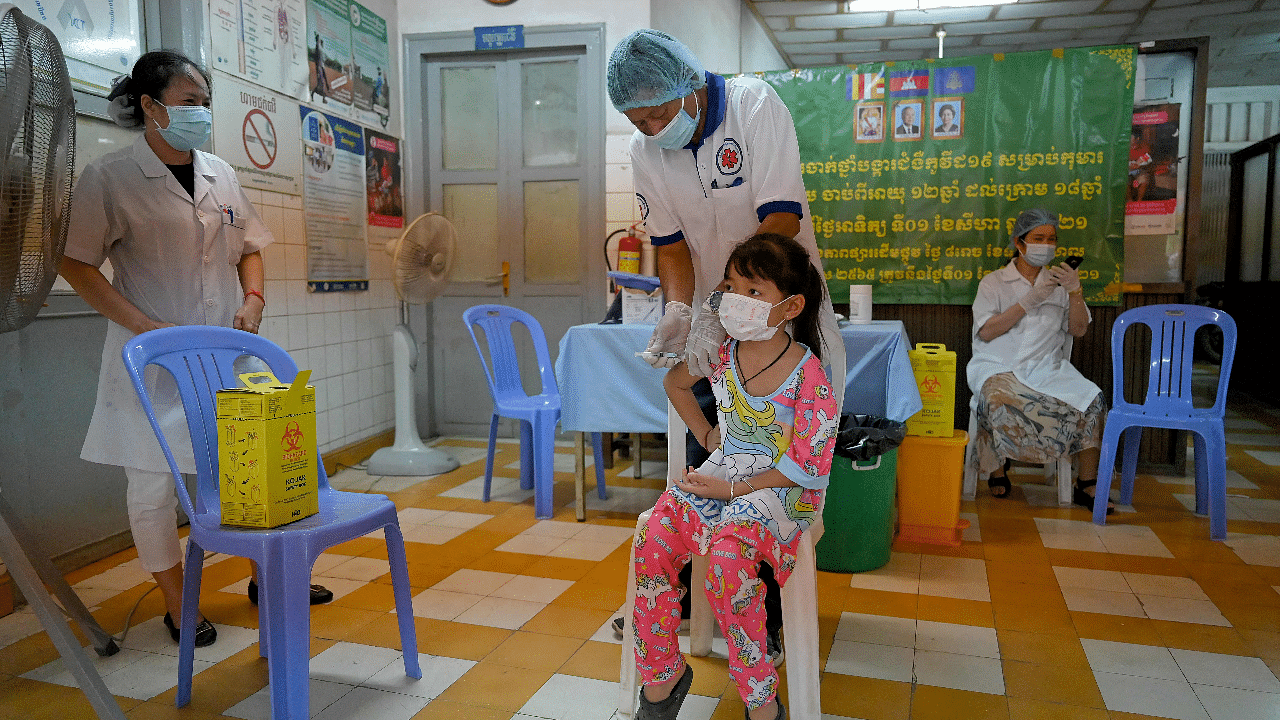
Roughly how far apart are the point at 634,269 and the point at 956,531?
1.87m

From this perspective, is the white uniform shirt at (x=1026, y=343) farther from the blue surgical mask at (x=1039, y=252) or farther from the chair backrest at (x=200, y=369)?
the chair backrest at (x=200, y=369)

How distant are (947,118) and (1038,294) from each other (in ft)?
3.74

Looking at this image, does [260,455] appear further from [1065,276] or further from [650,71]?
[1065,276]

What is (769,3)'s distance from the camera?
21.0 ft

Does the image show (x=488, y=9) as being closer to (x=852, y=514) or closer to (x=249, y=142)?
(x=249, y=142)

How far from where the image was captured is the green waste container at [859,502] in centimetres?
278

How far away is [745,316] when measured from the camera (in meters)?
1.72

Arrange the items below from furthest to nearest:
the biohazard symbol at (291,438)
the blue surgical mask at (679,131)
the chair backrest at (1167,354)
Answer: the chair backrest at (1167,354) < the blue surgical mask at (679,131) < the biohazard symbol at (291,438)

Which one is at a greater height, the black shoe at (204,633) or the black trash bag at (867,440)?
the black trash bag at (867,440)

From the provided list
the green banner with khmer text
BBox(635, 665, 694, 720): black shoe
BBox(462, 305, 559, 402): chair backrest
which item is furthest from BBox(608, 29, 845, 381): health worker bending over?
the green banner with khmer text

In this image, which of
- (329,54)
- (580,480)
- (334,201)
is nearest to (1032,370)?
(580,480)

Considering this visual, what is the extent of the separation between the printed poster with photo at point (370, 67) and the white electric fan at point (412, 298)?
2.98ft

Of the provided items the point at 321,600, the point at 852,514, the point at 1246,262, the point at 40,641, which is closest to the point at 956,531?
the point at 852,514

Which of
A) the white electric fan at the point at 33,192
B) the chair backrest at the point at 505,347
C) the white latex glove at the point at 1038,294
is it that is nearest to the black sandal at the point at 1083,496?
the white latex glove at the point at 1038,294
